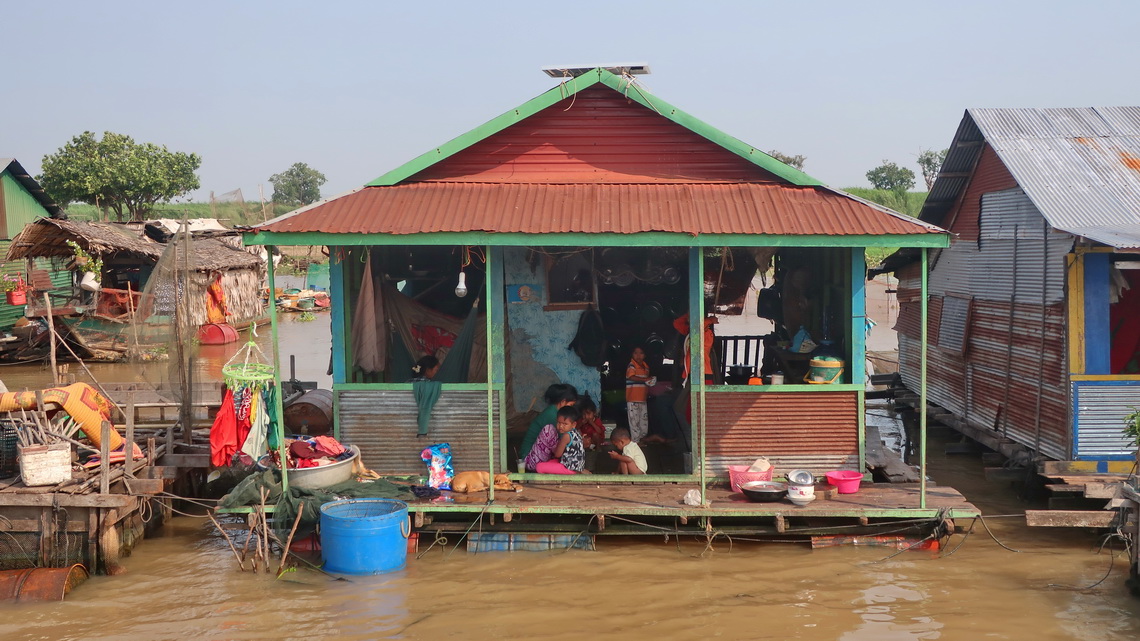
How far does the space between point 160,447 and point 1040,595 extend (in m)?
9.19

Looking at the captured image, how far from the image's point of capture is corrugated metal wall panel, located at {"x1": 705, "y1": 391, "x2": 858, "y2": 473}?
914 centimetres

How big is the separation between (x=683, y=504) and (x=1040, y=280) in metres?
5.01

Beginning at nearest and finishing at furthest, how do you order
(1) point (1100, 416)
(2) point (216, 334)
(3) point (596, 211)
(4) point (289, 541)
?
(4) point (289, 541), (3) point (596, 211), (1) point (1100, 416), (2) point (216, 334)

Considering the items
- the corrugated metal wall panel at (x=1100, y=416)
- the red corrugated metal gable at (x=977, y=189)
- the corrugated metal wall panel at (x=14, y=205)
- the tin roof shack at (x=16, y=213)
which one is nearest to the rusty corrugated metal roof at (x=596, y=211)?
the corrugated metal wall panel at (x=1100, y=416)

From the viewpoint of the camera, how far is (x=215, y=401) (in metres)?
13.1

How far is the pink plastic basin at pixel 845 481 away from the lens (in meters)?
8.85

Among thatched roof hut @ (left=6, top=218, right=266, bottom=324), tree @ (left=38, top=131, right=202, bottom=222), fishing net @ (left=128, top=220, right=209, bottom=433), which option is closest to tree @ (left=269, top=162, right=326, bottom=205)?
tree @ (left=38, top=131, right=202, bottom=222)

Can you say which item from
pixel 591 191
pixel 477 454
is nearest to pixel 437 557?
pixel 477 454

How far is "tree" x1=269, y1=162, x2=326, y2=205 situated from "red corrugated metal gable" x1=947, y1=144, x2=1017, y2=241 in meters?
63.2

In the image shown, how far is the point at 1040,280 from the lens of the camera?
33.9 ft

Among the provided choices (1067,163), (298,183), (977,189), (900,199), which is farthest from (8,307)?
(298,183)

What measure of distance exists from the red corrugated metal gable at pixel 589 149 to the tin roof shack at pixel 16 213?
17.6 metres

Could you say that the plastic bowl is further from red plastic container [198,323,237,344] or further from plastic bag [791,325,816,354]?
red plastic container [198,323,237,344]

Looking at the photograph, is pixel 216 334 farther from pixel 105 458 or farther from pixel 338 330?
pixel 105 458
